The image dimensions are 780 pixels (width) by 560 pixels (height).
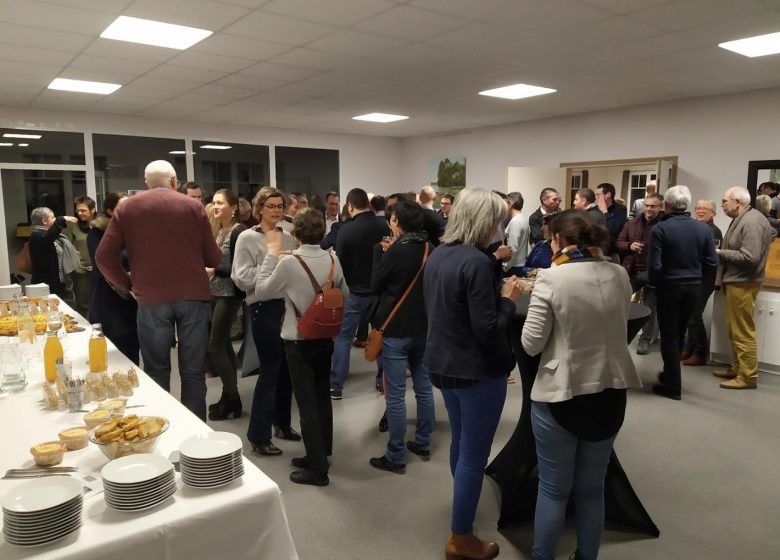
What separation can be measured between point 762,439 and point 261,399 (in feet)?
10.4

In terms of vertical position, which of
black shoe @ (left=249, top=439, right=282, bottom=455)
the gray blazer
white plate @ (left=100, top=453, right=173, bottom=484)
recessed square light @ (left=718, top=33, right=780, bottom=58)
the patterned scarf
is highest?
recessed square light @ (left=718, top=33, right=780, bottom=58)

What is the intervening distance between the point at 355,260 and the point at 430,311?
1.99 metres

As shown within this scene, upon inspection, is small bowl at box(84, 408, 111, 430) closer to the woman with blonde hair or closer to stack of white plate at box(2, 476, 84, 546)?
stack of white plate at box(2, 476, 84, 546)

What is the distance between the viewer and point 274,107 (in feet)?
24.5

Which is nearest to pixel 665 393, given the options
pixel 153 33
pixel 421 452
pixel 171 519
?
pixel 421 452

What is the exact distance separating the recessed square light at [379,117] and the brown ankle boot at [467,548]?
6.84 metres

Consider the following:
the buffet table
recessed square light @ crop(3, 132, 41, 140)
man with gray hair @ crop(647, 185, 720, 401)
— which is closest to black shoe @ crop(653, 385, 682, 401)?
man with gray hair @ crop(647, 185, 720, 401)

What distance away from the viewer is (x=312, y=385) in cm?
280

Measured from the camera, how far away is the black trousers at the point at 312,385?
274cm

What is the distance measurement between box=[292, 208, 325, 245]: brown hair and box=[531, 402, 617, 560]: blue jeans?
135cm

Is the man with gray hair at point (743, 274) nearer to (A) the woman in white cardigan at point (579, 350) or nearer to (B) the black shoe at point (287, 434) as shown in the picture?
(A) the woman in white cardigan at point (579, 350)

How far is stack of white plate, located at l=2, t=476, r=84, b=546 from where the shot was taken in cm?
116

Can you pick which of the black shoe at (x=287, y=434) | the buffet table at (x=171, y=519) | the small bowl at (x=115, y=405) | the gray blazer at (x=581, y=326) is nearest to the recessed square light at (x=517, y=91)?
the black shoe at (x=287, y=434)

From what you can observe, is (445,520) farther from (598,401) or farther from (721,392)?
(721,392)
